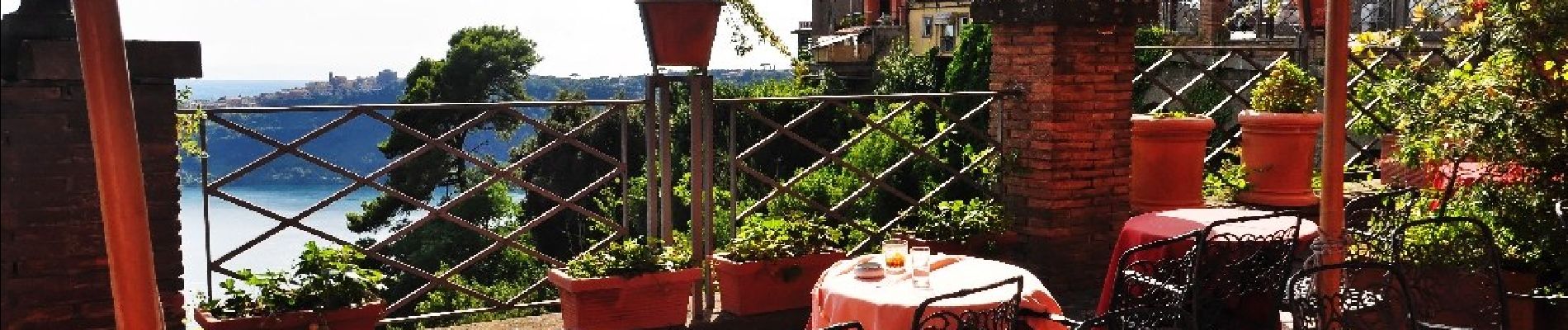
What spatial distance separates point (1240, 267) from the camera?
188 inches

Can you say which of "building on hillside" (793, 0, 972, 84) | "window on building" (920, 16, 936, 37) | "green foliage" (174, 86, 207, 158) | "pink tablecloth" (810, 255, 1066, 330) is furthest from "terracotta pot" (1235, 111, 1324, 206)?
"window on building" (920, 16, 936, 37)

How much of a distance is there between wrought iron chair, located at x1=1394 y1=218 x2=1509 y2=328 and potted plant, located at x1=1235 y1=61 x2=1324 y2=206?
3.03m

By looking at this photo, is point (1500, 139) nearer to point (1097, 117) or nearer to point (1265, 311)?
point (1265, 311)

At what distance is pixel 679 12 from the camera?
540cm

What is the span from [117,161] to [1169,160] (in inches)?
237

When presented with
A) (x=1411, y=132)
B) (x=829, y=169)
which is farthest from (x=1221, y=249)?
(x=829, y=169)

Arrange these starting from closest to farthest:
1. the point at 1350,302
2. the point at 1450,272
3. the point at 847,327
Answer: the point at 847,327 → the point at 1350,302 → the point at 1450,272

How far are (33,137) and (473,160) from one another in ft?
10.4

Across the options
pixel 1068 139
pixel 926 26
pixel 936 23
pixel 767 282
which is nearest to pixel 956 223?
pixel 1068 139

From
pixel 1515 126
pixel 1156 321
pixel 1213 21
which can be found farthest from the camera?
pixel 1213 21

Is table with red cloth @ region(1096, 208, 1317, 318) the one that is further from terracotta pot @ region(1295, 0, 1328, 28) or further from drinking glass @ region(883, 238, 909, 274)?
terracotta pot @ region(1295, 0, 1328, 28)

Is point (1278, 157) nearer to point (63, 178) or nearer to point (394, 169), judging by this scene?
point (394, 169)

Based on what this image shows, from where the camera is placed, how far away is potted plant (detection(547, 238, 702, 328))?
536 cm

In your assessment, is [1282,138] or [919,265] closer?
[919,265]
